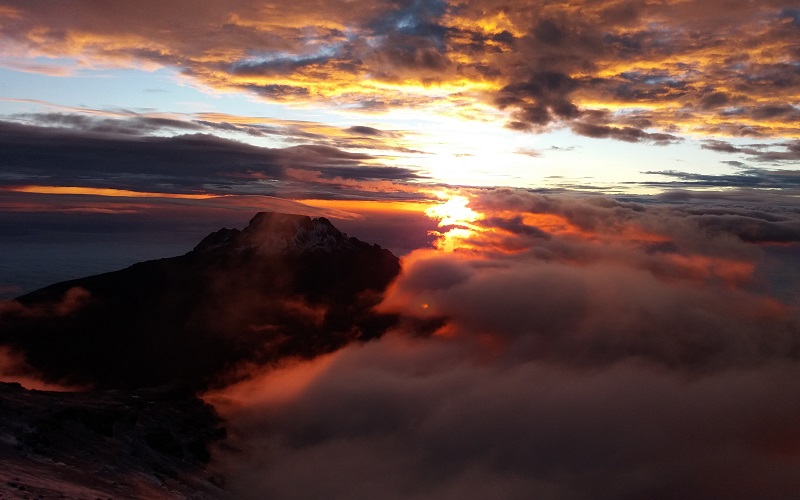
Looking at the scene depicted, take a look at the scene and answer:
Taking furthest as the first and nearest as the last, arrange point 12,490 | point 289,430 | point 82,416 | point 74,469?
Result: point 289,430 < point 82,416 < point 74,469 < point 12,490

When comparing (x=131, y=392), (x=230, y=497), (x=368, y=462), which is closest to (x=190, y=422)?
(x=131, y=392)

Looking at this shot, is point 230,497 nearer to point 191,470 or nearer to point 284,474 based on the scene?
point 191,470

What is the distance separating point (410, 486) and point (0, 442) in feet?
448

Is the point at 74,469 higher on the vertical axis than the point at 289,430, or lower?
higher

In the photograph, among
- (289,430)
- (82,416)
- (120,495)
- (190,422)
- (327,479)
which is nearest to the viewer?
(120,495)

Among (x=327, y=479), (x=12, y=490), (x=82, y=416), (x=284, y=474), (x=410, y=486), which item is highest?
(x=12, y=490)

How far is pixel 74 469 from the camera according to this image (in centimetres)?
7519

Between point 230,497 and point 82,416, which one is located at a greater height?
point 82,416

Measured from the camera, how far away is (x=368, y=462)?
7835 inches

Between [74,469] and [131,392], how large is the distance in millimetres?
70184

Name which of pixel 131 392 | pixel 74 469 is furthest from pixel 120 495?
pixel 131 392

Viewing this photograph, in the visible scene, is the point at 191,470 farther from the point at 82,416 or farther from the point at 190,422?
the point at 190,422

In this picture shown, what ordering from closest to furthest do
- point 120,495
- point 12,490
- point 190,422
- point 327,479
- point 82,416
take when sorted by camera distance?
point 12,490, point 120,495, point 82,416, point 190,422, point 327,479

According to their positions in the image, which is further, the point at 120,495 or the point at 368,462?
the point at 368,462
